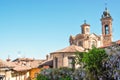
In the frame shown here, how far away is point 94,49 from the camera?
1208 centimetres

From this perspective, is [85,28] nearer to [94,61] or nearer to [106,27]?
[106,27]

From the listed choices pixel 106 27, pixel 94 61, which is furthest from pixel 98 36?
pixel 94 61

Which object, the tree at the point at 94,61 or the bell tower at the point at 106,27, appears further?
the bell tower at the point at 106,27

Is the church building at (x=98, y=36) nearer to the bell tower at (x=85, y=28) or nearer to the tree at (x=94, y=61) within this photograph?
the bell tower at (x=85, y=28)

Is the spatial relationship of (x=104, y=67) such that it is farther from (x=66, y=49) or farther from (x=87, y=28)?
(x=87, y=28)

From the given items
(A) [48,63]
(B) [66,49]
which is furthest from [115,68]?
(A) [48,63]

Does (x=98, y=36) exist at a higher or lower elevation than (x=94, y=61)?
higher

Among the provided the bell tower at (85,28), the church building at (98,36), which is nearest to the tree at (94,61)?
the church building at (98,36)

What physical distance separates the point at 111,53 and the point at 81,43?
5085 cm

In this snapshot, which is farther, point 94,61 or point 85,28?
point 85,28

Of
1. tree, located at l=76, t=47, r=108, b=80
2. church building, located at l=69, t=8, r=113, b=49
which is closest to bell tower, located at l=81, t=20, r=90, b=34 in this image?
church building, located at l=69, t=8, r=113, b=49

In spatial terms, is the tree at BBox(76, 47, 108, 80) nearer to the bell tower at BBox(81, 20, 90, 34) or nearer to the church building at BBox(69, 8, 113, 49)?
the church building at BBox(69, 8, 113, 49)

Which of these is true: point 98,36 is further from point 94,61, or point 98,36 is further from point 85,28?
point 94,61

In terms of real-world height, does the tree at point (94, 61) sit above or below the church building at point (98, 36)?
below
